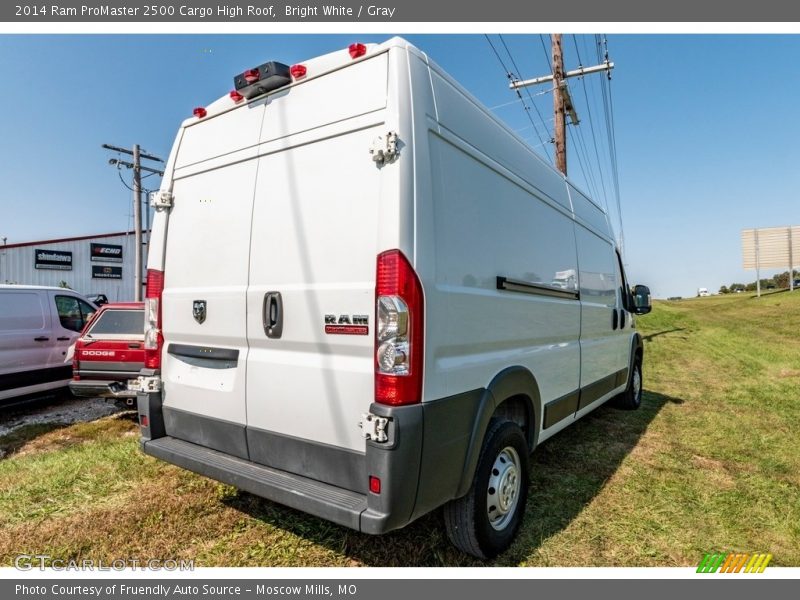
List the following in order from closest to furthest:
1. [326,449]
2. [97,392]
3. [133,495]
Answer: [326,449] → [133,495] → [97,392]

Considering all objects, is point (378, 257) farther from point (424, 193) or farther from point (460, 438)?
point (460, 438)

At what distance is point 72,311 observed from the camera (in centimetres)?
721

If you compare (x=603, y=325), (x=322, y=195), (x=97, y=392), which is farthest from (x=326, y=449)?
(x=97, y=392)

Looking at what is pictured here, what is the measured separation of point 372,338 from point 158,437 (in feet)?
6.60

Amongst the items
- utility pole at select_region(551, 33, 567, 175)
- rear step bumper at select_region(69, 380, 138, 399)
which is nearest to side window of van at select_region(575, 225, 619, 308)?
rear step bumper at select_region(69, 380, 138, 399)

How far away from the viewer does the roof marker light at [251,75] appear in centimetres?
281

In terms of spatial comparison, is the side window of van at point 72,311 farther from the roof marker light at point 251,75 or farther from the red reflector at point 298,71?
the red reflector at point 298,71

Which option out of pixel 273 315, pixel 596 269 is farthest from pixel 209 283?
pixel 596 269

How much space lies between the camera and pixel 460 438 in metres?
2.40

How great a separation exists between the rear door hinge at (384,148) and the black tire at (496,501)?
5.52 feet

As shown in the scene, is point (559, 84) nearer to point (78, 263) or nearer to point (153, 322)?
point (153, 322)

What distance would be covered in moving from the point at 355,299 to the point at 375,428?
0.63m
